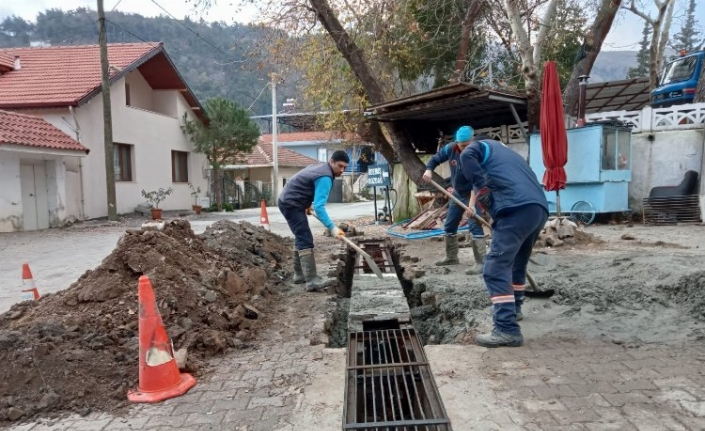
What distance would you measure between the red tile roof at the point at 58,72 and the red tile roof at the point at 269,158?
10.9m

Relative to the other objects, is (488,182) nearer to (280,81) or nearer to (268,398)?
(268,398)

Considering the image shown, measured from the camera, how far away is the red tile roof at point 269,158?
28584 millimetres

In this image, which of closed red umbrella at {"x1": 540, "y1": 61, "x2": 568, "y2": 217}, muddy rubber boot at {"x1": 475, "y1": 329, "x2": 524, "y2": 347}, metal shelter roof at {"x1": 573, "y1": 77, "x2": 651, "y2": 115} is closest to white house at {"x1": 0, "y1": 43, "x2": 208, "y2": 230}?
closed red umbrella at {"x1": 540, "y1": 61, "x2": 568, "y2": 217}

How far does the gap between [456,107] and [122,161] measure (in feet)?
41.7

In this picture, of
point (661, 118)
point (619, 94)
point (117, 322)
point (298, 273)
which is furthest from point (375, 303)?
point (619, 94)

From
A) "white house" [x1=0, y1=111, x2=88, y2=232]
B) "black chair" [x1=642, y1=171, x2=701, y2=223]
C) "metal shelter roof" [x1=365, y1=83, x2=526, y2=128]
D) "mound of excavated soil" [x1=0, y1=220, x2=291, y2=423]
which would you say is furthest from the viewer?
"white house" [x1=0, y1=111, x2=88, y2=232]

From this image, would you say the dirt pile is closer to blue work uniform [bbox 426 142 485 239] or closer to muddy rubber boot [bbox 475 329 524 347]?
muddy rubber boot [bbox 475 329 524 347]

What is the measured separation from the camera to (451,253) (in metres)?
6.51

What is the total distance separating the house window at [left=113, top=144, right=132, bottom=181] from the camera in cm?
1647

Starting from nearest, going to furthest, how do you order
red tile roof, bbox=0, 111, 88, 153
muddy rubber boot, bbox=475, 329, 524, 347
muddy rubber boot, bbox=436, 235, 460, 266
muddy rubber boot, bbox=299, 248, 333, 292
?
1. muddy rubber boot, bbox=475, 329, 524, 347
2. muddy rubber boot, bbox=299, 248, 333, 292
3. muddy rubber boot, bbox=436, 235, 460, 266
4. red tile roof, bbox=0, 111, 88, 153

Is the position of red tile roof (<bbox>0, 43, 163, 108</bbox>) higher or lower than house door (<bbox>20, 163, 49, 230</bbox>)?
higher

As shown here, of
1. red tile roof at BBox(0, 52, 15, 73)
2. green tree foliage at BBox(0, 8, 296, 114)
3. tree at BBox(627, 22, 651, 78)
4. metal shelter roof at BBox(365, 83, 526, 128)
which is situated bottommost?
metal shelter roof at BBox(365, 83, 526, 128)

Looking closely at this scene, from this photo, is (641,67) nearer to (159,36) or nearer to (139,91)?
(139,91)

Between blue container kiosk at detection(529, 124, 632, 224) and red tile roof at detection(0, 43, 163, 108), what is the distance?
13549mm
